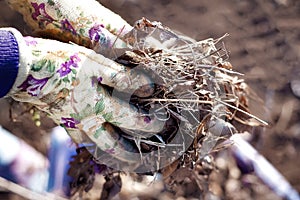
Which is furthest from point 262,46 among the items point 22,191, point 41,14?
point 41,14

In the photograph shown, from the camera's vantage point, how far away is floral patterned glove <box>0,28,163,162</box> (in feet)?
2.23

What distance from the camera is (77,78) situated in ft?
2.31

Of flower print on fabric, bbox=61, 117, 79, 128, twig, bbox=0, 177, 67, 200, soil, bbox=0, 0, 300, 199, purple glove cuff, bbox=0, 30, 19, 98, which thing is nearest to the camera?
purple glove cuff, bbox=0, 30, 19, 98

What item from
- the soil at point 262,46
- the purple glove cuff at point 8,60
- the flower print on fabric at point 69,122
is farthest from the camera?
the soil at point 262,46

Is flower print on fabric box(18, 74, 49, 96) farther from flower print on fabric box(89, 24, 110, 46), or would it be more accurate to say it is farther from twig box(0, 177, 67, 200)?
twig box(0, 177, 67, 200)

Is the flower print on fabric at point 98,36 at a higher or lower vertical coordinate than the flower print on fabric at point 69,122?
higher

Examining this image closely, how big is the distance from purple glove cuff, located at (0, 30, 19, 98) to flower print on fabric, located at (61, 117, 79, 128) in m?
0.12

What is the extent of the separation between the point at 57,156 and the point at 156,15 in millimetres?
515

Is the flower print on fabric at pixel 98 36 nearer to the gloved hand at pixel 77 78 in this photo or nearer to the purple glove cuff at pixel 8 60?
the gloved hand at pixel 77 78

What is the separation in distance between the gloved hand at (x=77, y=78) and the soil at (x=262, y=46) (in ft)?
2.07

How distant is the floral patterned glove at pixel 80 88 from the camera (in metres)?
0.68

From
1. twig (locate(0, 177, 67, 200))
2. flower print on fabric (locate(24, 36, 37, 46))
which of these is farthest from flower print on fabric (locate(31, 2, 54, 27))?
twig (locate(0, 177, 67, 200))

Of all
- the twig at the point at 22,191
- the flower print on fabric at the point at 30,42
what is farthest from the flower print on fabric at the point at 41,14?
the twig at the point at 22,191

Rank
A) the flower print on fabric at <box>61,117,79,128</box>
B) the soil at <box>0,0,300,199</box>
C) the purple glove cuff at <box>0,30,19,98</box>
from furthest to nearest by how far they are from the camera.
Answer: the soil at <box>0,0,300,199</box> < the flower print on fabric at <box>61,117,79,128</box> < the purple glove cuff at <box>0,30,19,98</box>
